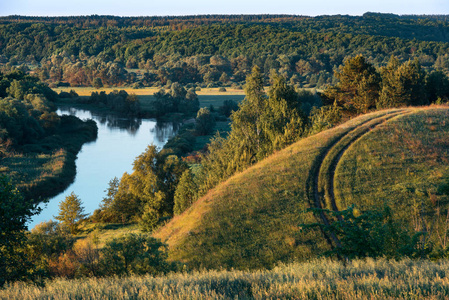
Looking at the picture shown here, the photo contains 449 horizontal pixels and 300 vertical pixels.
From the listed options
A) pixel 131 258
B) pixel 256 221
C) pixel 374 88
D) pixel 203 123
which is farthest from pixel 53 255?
pixel 203 123

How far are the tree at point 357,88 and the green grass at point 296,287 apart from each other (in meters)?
37.1

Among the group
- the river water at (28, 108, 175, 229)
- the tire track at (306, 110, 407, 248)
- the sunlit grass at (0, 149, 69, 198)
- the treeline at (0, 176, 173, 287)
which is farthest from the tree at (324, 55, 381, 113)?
the sunlit grass at (0, 149, 69, 198)

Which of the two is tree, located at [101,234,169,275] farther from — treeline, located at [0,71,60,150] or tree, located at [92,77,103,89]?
tree, located at [92,77,103,89]

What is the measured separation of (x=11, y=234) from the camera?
12.9 meters

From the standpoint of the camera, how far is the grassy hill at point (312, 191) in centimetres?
2061

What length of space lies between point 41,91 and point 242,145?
240 ft

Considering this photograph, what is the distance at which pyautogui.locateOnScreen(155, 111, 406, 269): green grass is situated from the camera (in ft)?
65.6

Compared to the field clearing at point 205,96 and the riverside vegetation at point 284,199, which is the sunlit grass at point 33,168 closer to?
the riverside vegetation at point 284,199

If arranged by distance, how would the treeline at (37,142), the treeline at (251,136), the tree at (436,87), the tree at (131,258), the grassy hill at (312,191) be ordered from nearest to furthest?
1. the tree at (131,258)
2. the grassy hill at (312,191)
3. the treeline at (251,136)
4. the treeline at (37,142)
5. the tree at (436,87)

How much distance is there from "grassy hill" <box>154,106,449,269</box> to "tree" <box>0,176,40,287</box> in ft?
27.3

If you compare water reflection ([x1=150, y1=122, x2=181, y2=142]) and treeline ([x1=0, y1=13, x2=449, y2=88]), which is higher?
treeline ([x1=0, y1=13, x2=449, y2=88])

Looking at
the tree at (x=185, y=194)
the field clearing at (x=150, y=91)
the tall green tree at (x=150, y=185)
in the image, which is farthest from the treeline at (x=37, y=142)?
the field clearing at (x=150, y=91)

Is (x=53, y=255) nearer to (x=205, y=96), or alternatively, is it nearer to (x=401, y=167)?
(x=401, y=167)

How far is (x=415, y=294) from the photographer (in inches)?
312
